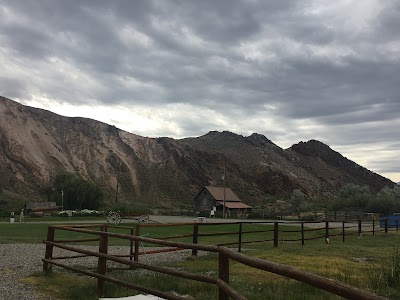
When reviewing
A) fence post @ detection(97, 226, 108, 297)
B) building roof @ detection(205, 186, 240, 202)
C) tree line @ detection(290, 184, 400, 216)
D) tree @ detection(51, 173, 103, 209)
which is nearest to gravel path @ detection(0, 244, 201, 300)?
fence post @ detection(97, 226, 108, 297)

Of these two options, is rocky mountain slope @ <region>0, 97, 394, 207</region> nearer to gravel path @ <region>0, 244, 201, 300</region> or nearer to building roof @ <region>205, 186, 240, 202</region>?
building roof @ <region>205, 186, 240, 202</region>

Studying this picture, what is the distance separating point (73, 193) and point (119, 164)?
2794 centimetres

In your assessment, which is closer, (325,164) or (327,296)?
(327,296)

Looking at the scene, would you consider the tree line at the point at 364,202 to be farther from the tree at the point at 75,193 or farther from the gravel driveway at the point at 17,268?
the gravel driveway at the point at 17,268

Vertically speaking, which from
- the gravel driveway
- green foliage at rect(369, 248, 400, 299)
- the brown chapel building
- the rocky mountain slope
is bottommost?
the gravel driveway

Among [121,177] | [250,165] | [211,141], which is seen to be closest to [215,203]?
[121,177]

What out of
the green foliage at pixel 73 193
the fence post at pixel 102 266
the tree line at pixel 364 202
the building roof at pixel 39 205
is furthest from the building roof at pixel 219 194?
the fence post at pixel 102 266

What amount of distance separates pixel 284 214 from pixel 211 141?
9362 cm

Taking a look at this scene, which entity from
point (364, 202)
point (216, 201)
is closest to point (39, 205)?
point (216, 201)

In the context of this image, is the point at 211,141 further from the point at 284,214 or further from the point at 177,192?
the point at 284,214

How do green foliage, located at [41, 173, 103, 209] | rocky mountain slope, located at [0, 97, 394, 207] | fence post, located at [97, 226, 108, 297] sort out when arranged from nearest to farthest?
1. fence post, located at [97, 226, 108, 297]
2. green foliage, located at [41, 173, 103, 209]
3. rocky mountain slope, located at [0, 97, 394, 207]

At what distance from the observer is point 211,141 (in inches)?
6314

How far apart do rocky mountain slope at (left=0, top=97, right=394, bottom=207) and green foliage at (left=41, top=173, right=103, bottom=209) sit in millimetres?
3866

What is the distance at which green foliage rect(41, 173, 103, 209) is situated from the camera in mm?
78438
